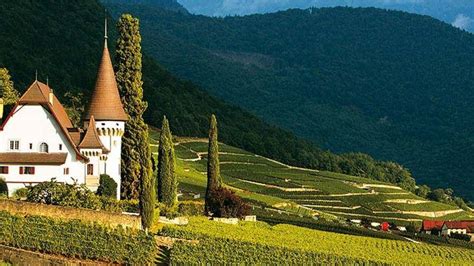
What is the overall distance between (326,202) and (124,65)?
5390 centimetres

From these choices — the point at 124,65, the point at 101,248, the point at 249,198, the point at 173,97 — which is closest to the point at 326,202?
the point at 249,198

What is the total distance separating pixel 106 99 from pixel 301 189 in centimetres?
5800

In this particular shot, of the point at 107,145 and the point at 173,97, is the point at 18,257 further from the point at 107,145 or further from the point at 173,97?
the point at 173,97

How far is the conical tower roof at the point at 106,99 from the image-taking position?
6569cm

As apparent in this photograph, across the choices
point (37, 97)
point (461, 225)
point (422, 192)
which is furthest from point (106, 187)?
point (422, 192)

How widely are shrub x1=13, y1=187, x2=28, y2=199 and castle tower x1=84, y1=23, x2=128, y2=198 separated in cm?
601

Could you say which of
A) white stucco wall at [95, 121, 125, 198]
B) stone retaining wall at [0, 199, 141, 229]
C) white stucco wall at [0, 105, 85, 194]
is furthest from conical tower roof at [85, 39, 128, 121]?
stone retaining wall at [0, 199, 141, 229]

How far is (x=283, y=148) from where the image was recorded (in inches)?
7692

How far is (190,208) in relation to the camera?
67.9m

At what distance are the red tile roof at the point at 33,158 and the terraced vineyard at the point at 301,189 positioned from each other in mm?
31338

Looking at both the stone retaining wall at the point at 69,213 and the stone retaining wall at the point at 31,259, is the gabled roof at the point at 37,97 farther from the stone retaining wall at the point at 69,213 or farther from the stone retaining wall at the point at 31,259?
the stone retaining wall at the point at 31,259

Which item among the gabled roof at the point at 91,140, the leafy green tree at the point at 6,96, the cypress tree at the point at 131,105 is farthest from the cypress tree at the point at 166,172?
the leafy green tree at the point at 6,96

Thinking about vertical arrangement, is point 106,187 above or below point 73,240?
above

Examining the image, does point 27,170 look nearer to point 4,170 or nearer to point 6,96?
point 4,170
